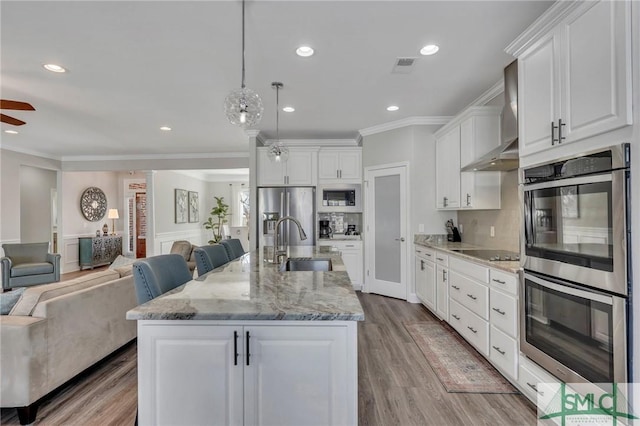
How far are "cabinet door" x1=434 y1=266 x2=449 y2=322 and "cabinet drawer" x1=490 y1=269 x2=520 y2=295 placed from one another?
977 mm

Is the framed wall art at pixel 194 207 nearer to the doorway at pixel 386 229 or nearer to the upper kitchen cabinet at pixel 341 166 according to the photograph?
the upper kitchen cabinet at pixel 341 166

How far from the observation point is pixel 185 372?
4.14 feet

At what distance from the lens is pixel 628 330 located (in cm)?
141

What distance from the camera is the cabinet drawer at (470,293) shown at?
265cm

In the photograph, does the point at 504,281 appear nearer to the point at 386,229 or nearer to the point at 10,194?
the point at 386,229

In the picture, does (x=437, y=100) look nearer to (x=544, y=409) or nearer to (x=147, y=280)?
(x=544, y=409)

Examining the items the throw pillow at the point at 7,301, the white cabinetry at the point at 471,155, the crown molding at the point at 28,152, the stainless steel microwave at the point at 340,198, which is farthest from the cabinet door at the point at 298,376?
the crown molding at the point at 28,152

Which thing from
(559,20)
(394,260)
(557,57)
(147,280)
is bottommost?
(394,260)

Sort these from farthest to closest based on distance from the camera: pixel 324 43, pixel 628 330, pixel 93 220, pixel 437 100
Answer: pixel 93 220
pixel 437 100
pixel 324 43
pixel 628 330

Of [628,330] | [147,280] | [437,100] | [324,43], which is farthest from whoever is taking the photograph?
[437,100]

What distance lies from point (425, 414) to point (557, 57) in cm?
231

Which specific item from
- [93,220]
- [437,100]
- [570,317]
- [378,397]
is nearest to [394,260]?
[437,100]

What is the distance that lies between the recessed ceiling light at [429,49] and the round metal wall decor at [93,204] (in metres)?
8.72

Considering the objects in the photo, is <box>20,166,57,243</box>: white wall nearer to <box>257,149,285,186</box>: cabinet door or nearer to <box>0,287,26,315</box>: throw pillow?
<box>257,149,285,186</box>: cabinet door
